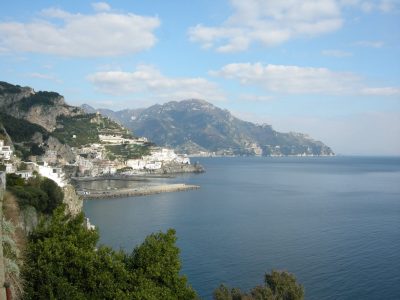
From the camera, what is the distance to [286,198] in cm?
6000

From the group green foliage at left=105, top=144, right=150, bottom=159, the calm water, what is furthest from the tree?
green foliage at left=105, top=144, right=150, bottom=159

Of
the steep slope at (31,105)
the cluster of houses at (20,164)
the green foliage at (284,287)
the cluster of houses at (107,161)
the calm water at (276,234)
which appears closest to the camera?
the green foliage at (284,287)

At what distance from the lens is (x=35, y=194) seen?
23.6 m

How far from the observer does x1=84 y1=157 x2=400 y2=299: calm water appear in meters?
24.1

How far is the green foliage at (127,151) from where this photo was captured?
10711cm

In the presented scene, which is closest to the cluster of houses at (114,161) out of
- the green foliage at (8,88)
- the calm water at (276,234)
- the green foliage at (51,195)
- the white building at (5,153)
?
the green foliage at (8,88)

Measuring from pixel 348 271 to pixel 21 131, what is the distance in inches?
1957

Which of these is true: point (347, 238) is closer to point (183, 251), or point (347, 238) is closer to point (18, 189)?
point (183, 251)

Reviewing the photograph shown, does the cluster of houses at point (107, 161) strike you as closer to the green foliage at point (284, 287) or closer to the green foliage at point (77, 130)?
the green foliage at point (77, 130)

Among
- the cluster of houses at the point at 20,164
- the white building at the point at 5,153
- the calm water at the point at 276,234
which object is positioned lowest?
the calm water at the point at 276,234

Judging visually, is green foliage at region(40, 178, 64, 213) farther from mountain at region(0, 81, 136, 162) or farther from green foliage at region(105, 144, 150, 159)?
green foliage at region(105, 144, 150, 159)

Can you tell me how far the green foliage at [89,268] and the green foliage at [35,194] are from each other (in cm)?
1080

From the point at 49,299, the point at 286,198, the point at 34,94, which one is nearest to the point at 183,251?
the point at 49,299

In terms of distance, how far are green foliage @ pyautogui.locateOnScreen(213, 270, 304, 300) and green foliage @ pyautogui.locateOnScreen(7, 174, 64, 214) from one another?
1023cm
